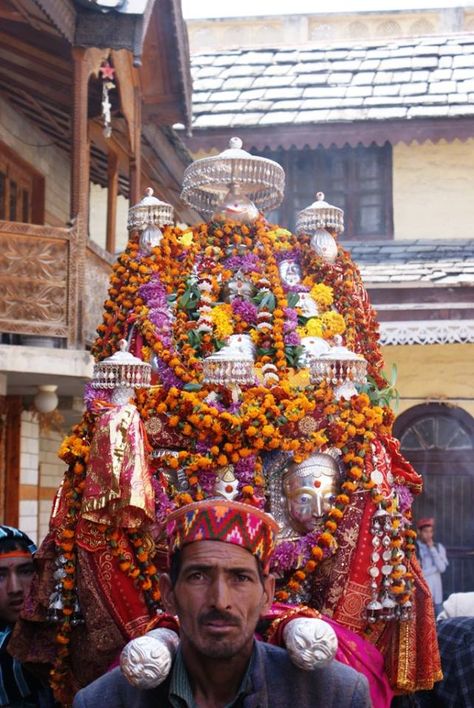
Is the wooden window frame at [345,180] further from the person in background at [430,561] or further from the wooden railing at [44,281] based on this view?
the wooden railing at [44,281]

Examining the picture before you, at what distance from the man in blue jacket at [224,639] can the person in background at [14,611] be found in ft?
5.53

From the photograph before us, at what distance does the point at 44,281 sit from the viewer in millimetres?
9914

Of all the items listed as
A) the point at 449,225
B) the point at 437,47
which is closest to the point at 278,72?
the point at 437,47

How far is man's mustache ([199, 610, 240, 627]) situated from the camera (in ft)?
9.82

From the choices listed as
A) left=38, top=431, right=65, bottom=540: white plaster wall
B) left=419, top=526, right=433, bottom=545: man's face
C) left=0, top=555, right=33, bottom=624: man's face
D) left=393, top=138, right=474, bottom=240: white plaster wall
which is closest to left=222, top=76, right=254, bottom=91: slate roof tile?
left=393, top=138, right=474, bottom=240: white plaster wall

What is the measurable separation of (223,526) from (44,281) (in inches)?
278

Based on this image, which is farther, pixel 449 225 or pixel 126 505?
pixel 449 225

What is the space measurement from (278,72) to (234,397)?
48.2 ft

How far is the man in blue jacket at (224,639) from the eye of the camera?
3012mm

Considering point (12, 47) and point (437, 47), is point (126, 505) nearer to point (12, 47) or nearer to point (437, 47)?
point (12, 47)

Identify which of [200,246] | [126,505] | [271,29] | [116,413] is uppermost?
[271,29]

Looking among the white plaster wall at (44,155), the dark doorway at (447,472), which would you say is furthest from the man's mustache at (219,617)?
the dark doorway at (447,472)

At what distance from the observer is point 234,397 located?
4.75m

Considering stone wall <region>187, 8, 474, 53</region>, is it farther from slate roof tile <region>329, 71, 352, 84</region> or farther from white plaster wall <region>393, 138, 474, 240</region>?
white plaster wall <region>393, 138, 474, 240</region>
